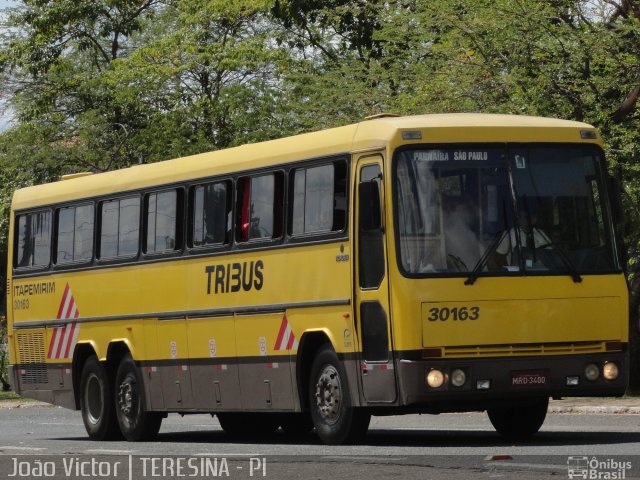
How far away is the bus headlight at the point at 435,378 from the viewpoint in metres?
15.9

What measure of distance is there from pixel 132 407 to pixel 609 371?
704 cm

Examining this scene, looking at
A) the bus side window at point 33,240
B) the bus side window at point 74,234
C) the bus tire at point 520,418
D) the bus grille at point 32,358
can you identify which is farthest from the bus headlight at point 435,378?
the bus side window at point 33,240

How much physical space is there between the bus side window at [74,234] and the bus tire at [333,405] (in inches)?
235

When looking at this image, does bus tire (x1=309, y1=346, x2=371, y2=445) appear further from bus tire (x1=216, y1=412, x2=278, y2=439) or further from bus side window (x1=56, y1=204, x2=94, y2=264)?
bus side window (x1=56, y1=204, x2=94, y2=264)

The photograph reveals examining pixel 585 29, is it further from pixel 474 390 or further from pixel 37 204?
pixel 474 390

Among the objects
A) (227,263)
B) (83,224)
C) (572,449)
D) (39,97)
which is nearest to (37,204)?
(83,224)

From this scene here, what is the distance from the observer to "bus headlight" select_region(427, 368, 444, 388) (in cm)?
1594

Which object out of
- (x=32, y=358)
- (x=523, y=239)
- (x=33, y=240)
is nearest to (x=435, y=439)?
(x=523, y=239)

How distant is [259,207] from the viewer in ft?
61.6

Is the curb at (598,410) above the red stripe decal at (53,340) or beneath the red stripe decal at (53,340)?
beneath

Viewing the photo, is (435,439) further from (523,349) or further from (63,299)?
(63,299)

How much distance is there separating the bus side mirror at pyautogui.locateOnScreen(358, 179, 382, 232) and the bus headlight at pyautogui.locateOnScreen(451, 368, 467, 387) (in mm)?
1571

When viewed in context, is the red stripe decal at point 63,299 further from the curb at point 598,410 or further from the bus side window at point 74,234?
the curb at point 598,410

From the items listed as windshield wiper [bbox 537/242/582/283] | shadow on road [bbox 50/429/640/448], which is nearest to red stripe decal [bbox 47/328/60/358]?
shadow on road [bbox 50/429/640/448]
